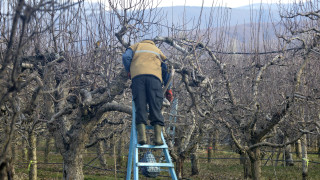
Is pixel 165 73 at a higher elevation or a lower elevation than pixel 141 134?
higher

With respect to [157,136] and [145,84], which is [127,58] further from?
[157,136]

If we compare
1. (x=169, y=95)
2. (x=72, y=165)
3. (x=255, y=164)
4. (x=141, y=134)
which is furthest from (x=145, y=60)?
(x=255, y=164)

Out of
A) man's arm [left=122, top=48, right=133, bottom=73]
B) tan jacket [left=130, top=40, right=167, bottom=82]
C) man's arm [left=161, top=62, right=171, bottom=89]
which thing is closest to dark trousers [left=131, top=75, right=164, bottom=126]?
tan jacket [left=130, top=40, right=167, bottom=82]

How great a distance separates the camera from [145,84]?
19.8 ft

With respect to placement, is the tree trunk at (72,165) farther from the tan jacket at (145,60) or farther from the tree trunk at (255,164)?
the tree trunk at (255,164)

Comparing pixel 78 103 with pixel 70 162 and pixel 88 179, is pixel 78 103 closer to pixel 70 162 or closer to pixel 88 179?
pixel 70 162

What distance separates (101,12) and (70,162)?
124 inches

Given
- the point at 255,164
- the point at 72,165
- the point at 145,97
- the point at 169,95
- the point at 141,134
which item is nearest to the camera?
the point at 141,134

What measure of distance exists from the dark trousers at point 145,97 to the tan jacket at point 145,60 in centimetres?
10

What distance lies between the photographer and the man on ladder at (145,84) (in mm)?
5852

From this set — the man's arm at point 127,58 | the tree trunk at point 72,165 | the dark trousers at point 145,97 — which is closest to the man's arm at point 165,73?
the dark trousers at point 145,97

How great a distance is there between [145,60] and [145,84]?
0.39 metres

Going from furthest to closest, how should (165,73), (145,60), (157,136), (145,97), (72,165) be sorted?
(72,165) < (165,73) < (145,60) < (145,97) < (157,136)

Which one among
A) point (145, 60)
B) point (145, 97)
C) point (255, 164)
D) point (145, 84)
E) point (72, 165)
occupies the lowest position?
point (255, 164)
